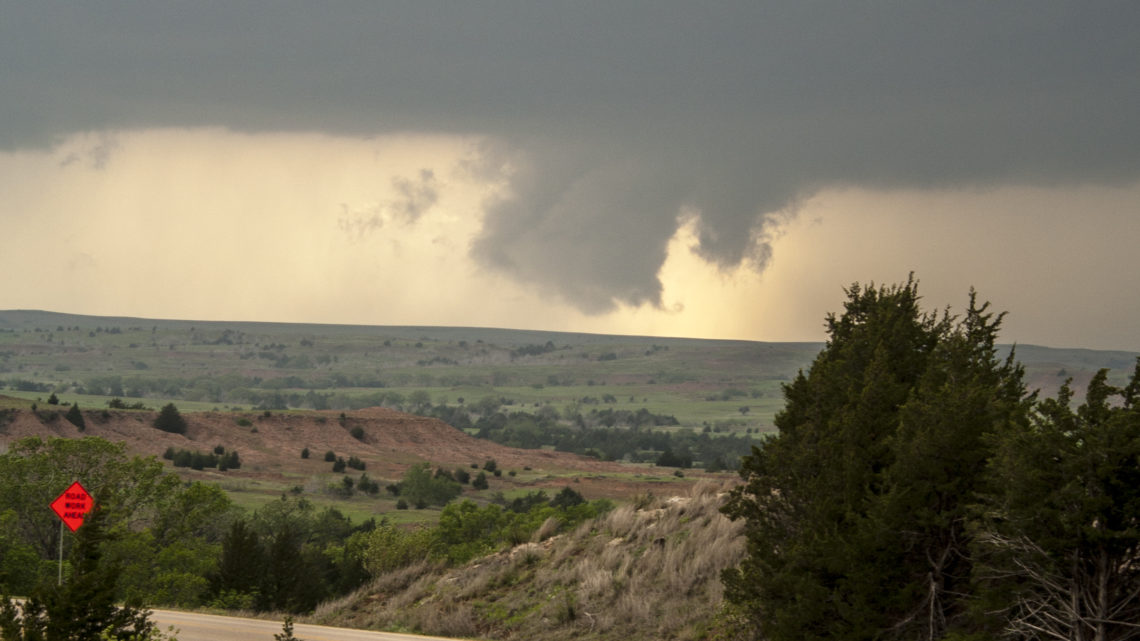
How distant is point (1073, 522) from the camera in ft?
55.7

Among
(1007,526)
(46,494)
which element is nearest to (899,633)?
(1007,526)

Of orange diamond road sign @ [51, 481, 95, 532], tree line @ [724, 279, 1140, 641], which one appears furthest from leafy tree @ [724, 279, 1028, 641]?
orange diamond road sign @ [51, 481, 95, 532]

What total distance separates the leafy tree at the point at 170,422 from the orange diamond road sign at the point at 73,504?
112004 mm

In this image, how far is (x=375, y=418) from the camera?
6855 inches

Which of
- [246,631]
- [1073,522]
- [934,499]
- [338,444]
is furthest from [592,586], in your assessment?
[338,444]

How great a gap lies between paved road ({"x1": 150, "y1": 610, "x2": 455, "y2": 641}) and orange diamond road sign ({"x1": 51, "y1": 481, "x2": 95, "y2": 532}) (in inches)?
168

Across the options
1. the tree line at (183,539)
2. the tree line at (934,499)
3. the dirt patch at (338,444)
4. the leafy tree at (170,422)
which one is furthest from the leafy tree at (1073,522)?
the leafy tree at (170,422)

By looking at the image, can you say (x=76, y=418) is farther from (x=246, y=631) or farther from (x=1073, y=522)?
(x=1073, y=522)

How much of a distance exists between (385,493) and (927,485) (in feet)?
354

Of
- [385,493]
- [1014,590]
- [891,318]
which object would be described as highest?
[891,318]

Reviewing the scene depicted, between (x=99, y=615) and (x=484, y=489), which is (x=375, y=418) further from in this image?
(x=99, y=615)

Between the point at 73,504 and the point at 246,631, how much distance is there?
367 inches

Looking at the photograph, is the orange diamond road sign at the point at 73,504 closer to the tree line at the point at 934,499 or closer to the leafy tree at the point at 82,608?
the leafy tree at the point at 82,608

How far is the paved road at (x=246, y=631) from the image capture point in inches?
1072
